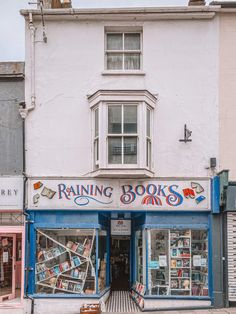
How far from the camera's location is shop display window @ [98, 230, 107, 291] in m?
14.9

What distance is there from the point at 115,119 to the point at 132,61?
2091 mm

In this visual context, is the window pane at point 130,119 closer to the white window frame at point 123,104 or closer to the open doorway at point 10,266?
the white window frame at point 123,104

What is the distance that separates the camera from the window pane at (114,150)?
14430 mm

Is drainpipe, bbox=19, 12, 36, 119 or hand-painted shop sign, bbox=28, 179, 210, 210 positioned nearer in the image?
hand-painted shop sign, bbox=28, 179, 210, 210

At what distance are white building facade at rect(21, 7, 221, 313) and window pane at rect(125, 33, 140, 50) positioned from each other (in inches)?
3.6

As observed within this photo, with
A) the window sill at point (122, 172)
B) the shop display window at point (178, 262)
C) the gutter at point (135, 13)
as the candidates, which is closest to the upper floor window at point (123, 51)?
the gutter at point (135, 13)

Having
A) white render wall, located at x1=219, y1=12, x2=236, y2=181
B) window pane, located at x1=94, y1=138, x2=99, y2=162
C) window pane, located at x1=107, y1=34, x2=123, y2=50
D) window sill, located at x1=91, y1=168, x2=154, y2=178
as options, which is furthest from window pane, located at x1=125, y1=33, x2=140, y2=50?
window sill, located at x1=91, y1=168, x2=154, y2=178

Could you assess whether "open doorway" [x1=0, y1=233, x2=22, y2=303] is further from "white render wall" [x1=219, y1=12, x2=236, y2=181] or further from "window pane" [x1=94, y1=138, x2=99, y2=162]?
"white render wall" [x1=219, y1=12, x2=236, y2=181]

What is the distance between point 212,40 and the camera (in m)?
15.1

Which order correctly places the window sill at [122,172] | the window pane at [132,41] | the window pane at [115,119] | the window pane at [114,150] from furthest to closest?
the window pane at [132,41] → the window pane at [115,119] → the window pane at [114,150] → the window sill at [122,172]

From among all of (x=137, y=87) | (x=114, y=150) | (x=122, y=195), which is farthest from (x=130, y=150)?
(x=137, y=87)

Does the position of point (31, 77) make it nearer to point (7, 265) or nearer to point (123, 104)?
point (123, 104)

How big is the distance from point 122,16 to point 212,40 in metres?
2.85

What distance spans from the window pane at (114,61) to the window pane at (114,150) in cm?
236
